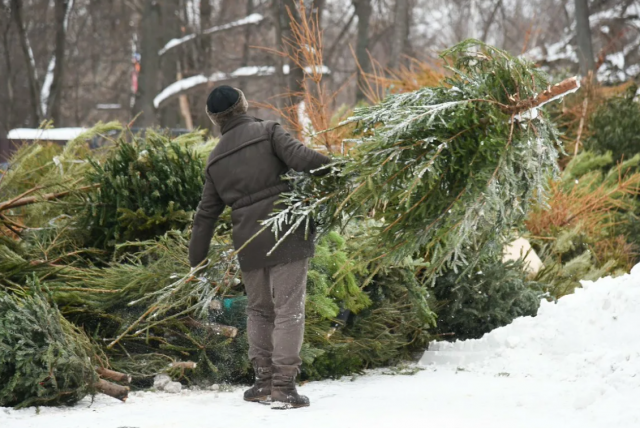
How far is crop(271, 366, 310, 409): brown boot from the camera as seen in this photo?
4.05m

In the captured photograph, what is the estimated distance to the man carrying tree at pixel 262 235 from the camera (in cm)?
409

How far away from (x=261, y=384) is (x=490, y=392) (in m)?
1.33

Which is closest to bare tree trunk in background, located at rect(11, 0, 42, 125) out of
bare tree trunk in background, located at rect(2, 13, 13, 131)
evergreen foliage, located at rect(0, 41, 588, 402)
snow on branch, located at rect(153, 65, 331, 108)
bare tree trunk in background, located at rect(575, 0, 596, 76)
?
bare tree trunk in background, located at rect(2, 13, 13, 131)

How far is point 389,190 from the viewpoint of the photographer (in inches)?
148

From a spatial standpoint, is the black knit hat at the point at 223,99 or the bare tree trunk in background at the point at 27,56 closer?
the black knit hat at the point at 223,99

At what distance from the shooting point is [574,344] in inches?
194

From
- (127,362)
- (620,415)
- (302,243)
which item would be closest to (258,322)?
(302,243)

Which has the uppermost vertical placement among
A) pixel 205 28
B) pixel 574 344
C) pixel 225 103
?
pixel 205 28

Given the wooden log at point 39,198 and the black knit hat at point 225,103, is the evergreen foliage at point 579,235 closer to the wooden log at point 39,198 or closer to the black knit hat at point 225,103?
the black knit hat at point 225,103

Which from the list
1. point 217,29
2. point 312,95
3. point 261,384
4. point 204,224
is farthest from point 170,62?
point 261,384

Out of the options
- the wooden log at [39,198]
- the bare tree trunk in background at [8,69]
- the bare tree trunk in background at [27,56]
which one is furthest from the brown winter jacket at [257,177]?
the bare tree trunk in background at [8,69]

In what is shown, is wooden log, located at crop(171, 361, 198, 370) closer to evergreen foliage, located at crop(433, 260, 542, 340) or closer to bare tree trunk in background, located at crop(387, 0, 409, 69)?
evergreen foliage, located at crop(433, 260, 542, 340)

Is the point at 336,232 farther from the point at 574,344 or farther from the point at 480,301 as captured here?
the point at 574,344

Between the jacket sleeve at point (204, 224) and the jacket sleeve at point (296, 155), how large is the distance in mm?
487
